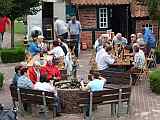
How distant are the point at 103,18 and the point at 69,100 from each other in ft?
51.7

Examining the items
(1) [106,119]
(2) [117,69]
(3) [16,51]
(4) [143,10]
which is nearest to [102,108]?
(1) [106,119]

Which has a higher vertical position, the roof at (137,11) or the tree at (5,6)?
the tree at (5,6)

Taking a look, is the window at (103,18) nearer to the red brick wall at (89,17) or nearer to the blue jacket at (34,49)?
the red brick wall at (89,17)

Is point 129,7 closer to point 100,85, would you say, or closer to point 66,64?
point 66,64

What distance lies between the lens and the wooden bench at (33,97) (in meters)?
13.6

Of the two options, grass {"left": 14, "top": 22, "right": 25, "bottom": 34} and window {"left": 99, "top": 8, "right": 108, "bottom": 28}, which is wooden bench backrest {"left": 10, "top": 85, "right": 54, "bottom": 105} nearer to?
window {"left": 99, "top": 8, "right": 108, "bottom": 28}

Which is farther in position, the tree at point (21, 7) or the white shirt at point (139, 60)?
the tree at point (21, 7)

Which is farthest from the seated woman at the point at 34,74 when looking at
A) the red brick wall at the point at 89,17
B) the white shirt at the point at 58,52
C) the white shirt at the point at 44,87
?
the red brick wall at the point at 89,17

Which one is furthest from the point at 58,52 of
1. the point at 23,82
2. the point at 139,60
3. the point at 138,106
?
the point at 23,82

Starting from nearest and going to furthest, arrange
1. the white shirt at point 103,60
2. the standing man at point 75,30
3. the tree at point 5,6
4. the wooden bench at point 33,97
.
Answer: the wooden bench at point 33,97, the white shirt at point 103,60, the tree at point 5,6, the standing man at point 75,30

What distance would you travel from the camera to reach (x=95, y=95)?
13.5 m

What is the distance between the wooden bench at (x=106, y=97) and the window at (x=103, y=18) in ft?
50.2

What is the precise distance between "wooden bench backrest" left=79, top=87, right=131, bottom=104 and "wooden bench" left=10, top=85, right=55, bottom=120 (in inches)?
30.0

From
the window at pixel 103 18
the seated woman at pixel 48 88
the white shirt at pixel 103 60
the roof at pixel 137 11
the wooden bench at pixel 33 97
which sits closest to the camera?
the wooden bench at pixel 33 97
